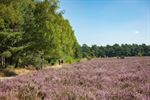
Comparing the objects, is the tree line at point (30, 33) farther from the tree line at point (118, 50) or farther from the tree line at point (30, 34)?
the tree line at point (118, 50)

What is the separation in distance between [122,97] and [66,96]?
1.31 m

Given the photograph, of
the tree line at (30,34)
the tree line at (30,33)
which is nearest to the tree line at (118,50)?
the tree line at (30,34)

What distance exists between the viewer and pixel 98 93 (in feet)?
23.3

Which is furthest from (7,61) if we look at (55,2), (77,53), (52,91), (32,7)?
(77,53)

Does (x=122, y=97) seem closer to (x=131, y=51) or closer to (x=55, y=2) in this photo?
(x=55, y=2)

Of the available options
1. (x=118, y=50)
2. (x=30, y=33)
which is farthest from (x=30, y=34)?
(x=118, y=50)

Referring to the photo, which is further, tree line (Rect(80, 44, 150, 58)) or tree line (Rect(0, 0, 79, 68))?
tree line (Rect(80, 44, 150, 58))

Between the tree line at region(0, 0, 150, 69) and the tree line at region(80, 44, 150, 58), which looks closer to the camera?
the tree line at region(0, 0, 150, 69)

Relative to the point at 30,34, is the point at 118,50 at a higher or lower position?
higher

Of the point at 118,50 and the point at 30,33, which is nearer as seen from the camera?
the point at 30,33

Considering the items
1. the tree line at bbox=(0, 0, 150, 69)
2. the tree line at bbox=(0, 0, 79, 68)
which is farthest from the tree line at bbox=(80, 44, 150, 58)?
the tree line at bbox=(0, 0, 79, 68)

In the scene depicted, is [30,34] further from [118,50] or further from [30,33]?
[118,50]

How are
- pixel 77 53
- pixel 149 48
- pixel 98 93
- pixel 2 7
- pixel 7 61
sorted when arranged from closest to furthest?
pixel 98 93
pixel 2 7
pixel 7 61
pixel 77 53
pixel 149 48

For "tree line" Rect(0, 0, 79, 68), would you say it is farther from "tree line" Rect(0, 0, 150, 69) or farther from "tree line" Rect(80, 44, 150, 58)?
"tree line" Rect(80, 44, 150, 58)
